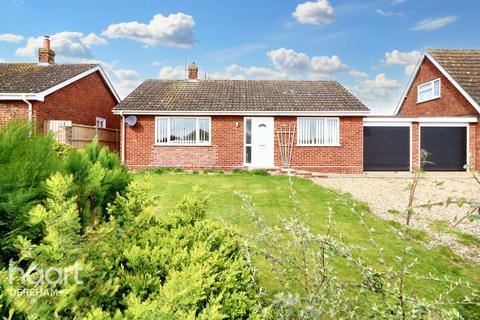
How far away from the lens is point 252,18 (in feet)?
67.3

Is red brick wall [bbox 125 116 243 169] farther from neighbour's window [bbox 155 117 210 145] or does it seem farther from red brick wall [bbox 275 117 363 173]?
red brick wall [bbox 275 117 363 173]

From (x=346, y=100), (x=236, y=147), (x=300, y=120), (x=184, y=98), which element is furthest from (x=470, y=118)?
(x=184, y=98)

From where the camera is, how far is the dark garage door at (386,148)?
19.2 meters

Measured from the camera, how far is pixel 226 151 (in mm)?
18234

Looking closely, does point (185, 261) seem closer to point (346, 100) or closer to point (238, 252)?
point (238, 252)

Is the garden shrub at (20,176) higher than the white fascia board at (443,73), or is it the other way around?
the white fascia board at (443,73)

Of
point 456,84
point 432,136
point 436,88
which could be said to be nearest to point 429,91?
point 436,88

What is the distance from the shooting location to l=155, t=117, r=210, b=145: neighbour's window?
60.0ft

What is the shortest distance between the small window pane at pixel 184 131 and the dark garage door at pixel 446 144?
13.0 meters

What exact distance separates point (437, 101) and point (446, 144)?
13.5 ft

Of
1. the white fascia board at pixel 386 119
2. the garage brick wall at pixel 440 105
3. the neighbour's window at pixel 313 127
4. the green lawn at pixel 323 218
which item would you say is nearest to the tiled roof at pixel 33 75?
the green lawn at pixel 323 218

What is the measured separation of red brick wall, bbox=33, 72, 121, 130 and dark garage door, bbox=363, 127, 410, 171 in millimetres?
17060

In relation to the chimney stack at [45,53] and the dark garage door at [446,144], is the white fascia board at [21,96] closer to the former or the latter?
the chimney stack at [45,53]

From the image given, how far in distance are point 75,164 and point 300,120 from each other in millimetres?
16450
